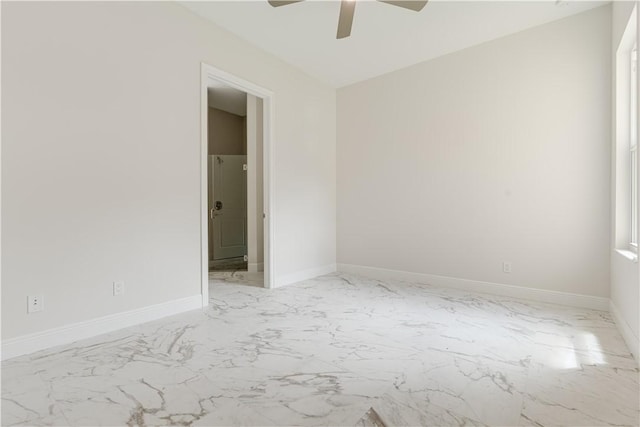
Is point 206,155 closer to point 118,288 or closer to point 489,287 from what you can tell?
point 118,288

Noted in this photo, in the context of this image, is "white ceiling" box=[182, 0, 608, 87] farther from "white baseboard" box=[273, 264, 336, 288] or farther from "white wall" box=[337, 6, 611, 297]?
"white baseboard" box=[273, 264, 336, 288]

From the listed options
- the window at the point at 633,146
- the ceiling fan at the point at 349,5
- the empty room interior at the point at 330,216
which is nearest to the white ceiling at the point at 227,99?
the empty room interior at the point at 330,216

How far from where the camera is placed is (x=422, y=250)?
4520mm

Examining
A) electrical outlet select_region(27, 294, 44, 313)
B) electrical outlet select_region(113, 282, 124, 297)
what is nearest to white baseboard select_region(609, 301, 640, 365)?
electrical outlet select_region(113, 282, 124, 297)

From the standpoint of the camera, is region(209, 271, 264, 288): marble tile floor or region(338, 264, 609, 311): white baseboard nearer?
region(338, 264, 609, 311): white baseboard

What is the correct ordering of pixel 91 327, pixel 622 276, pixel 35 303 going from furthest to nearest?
pixel 622 276, pixel 91 327, pixel 35 303

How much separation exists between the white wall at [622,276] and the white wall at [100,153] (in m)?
3.49

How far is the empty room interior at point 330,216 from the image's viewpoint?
1.96 metres

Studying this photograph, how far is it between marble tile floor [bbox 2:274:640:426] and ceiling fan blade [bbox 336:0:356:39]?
258 centimetres

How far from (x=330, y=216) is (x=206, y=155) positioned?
2305mm

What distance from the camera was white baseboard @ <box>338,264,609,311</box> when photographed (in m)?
3.43

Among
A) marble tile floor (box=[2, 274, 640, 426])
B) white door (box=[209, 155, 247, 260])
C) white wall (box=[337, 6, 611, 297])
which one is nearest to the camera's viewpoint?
marble tile floor (box=[2, 274, 640, 426])

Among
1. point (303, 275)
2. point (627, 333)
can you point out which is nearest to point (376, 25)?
point (303, 275)

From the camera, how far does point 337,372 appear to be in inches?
82.2
